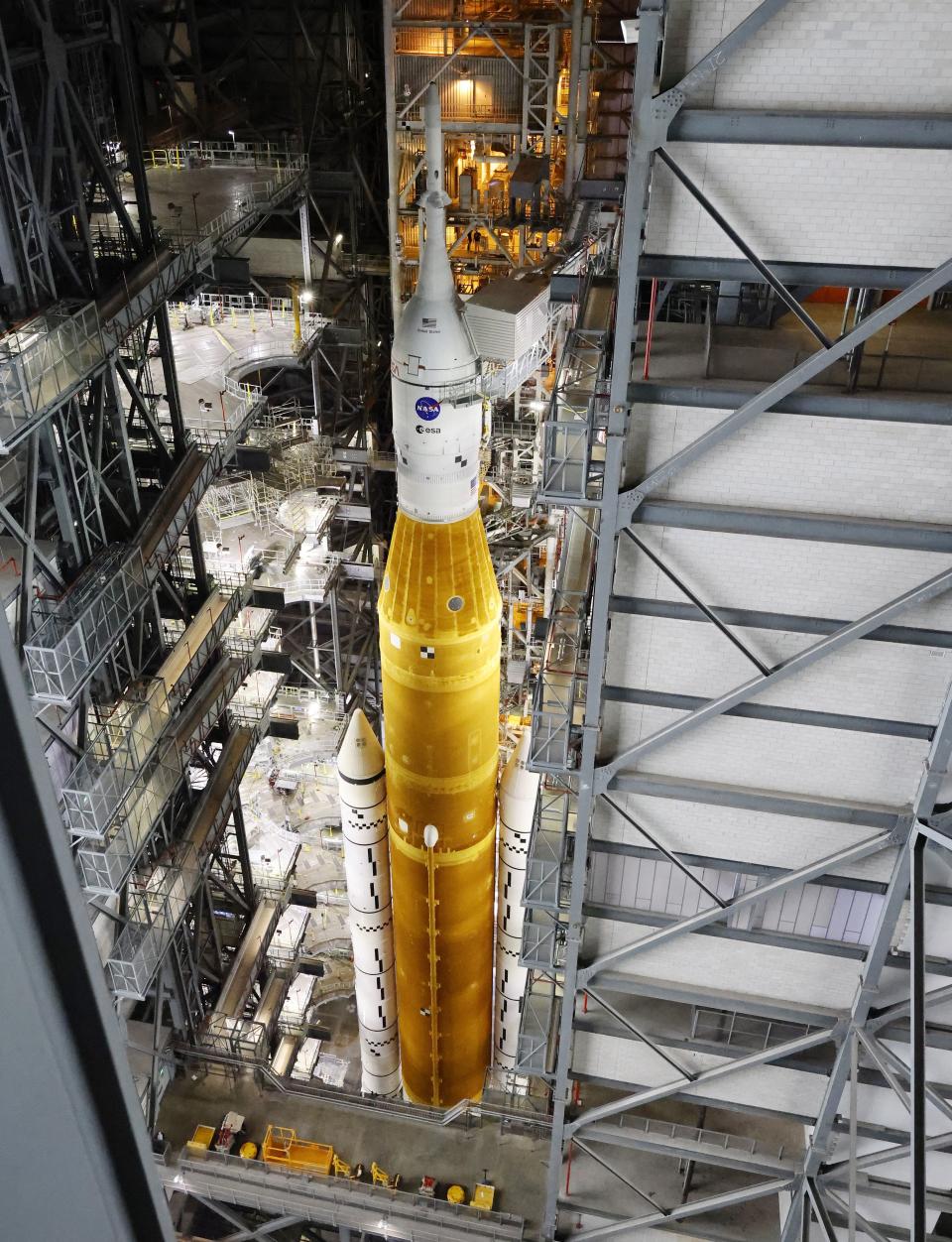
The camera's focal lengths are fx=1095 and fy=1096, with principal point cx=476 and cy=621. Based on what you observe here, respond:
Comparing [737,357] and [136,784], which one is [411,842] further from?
[737,357]

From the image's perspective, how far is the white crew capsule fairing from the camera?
1453 centimetres

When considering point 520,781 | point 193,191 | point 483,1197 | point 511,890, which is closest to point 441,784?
point 520,781

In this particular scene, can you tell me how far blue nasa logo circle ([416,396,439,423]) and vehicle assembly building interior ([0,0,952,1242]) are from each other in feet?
0.23

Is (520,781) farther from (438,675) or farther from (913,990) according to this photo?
(913,990)

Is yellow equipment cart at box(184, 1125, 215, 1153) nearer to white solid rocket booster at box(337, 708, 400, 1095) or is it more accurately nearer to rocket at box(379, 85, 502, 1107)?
white solid rocket booster at box(337, 708, 400, 1095)

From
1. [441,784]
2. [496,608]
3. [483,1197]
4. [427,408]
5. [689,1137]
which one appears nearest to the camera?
[427,408]

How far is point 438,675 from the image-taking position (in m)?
16.6

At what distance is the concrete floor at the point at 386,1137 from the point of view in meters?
18.1

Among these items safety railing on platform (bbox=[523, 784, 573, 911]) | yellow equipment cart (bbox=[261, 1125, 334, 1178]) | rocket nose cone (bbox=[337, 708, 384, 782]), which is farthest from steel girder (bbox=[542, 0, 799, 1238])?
yellow equipment cart (bbox=[261, 1125, 334, 1178])

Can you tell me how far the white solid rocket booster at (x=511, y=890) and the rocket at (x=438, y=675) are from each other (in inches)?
12.3

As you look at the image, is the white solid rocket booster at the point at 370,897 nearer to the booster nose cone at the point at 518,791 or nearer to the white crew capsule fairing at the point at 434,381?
the booster nose cone at the point at 518,791

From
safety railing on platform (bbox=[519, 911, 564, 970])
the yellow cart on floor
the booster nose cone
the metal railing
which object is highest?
the metal railing

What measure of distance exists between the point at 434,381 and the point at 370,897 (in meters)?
10.1

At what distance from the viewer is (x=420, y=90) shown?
68.9ft
